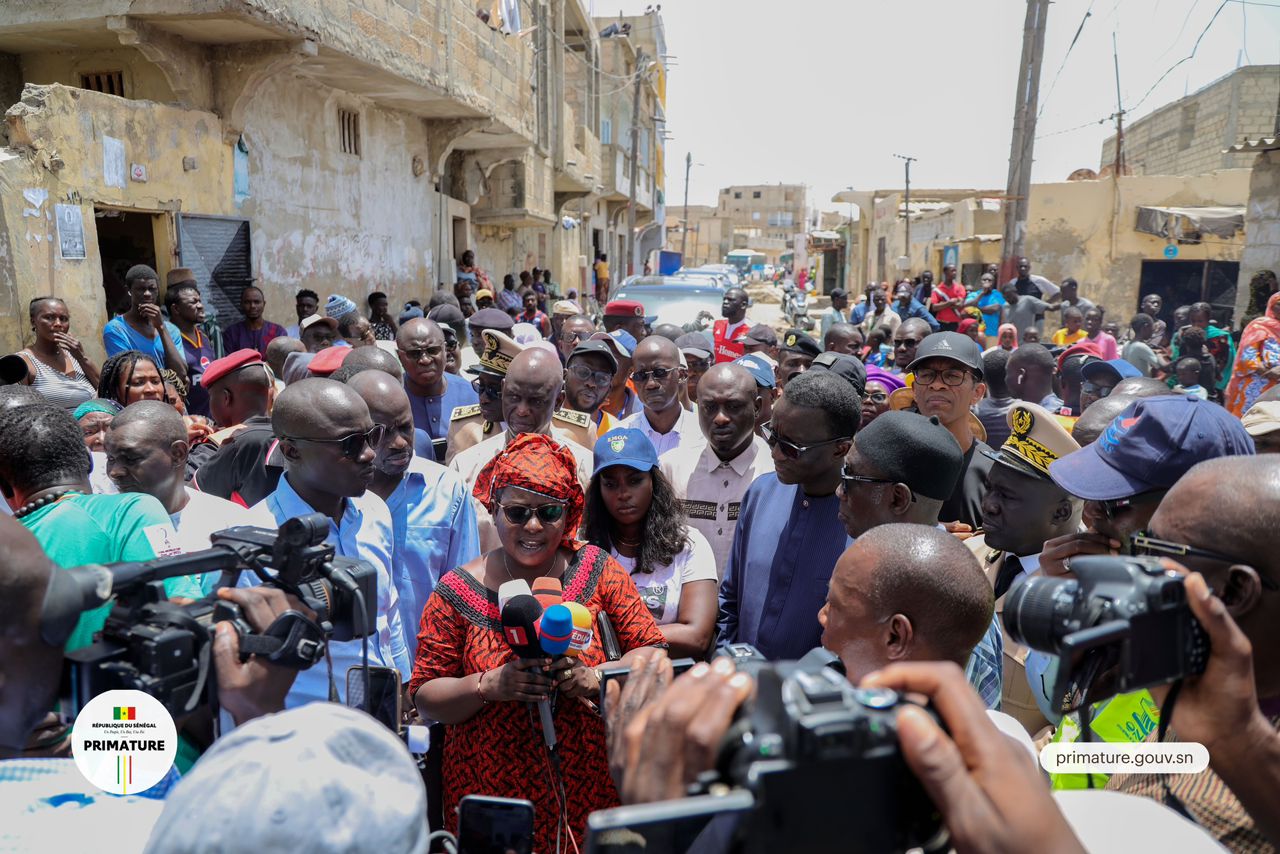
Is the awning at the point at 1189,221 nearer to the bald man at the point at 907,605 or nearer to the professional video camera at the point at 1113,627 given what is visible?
the bald man at the point at 907,605

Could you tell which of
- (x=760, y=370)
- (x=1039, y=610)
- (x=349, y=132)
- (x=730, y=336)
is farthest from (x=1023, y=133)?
(x=1039, y=610)

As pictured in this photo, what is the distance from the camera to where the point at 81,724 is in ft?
4.10

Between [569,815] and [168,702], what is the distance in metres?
1.38

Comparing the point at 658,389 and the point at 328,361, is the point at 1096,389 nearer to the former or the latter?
the point at 658,389

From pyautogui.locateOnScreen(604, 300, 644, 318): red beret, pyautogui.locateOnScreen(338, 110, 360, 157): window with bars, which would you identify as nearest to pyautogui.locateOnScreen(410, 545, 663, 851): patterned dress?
pyautogui.locateOnScreen(604, 300, 644, 318): red beret

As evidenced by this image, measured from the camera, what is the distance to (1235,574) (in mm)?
1386

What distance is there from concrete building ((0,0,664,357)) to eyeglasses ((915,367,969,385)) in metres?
5.73

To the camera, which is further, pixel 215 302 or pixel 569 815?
pixel 215 302

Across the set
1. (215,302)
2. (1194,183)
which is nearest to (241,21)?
(215,302)

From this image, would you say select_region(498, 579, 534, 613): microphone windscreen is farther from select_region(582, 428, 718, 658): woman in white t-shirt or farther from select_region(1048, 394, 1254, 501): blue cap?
select_region(1048, 394, 1254, 501): blue cap

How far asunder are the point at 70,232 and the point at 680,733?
6.78 meters

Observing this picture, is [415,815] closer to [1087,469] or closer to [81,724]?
[81,724]

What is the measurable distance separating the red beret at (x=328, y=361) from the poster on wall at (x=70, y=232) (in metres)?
2.74

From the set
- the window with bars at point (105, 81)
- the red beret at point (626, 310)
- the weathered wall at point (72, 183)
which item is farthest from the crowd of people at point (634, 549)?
the window with bars at point (105, 81)
